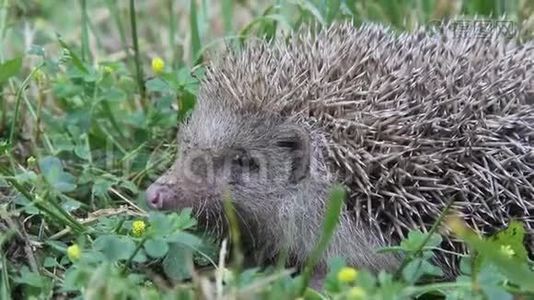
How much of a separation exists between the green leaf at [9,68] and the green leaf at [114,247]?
40.5 inches

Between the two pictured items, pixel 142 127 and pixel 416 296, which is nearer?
pixel 416 296

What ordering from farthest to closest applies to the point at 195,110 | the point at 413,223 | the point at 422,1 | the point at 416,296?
1. the point at 422,1
2. the point at 195,110
3. the point at 413,223
4. the point at 416,296

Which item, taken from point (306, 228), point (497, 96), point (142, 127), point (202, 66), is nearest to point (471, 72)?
point (497, 96)

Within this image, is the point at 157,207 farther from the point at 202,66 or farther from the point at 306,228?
the point at 202,66

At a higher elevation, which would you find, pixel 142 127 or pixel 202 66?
pixel 202 66

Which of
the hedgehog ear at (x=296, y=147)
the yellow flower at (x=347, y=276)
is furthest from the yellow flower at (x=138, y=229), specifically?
the yellow flower at (x=347, y=276)

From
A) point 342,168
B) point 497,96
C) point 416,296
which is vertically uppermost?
point 497,96

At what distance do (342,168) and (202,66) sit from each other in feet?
2.92

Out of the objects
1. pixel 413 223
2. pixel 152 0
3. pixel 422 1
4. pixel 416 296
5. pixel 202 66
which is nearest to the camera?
pixel 416 296

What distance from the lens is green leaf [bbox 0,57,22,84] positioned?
4039 millimetres

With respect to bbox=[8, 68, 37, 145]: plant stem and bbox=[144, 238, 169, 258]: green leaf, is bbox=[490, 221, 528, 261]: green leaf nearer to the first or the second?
bbox=[144, 238, 169, 258]: green leaf

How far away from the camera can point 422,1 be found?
5.24m

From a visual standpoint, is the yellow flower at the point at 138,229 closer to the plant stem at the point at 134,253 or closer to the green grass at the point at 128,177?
the green grass at the point at 128,177

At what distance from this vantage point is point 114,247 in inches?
124
